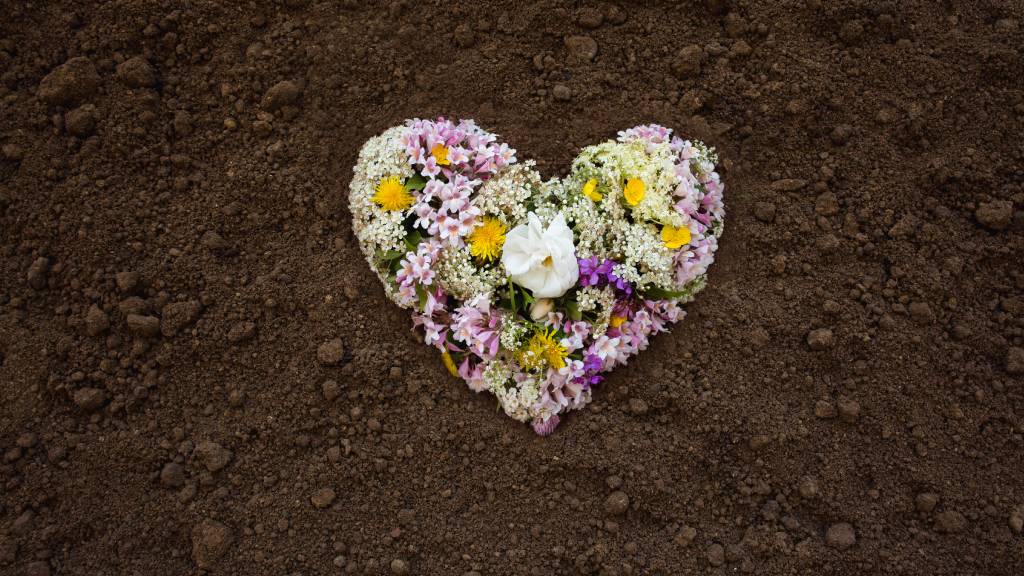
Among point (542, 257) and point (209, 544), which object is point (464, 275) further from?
point (209, 544)

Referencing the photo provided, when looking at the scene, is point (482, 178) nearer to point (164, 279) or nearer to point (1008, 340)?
point (164, 279)

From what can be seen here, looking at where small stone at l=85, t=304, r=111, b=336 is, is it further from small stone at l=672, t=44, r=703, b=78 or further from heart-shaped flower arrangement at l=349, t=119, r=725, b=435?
small stone at l=672, t=44, r=703, b=78

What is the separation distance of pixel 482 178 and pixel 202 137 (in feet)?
4.68

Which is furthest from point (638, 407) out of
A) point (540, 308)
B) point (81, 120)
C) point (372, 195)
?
point (81, 120)

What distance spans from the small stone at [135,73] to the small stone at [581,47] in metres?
2.02

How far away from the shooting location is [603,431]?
3.07 metres

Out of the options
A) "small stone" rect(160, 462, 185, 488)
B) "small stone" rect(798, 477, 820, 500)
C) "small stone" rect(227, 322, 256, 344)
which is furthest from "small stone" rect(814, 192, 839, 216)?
"small stone" rect(160, 462, 185, 488)

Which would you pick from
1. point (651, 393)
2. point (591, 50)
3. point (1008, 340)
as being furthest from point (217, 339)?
point (1008, 340)

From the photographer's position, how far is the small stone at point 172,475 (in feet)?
9.83

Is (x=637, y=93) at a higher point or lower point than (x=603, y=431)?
higher

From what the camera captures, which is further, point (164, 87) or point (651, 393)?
point (164, 87)

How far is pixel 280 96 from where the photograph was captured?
3.36 meters

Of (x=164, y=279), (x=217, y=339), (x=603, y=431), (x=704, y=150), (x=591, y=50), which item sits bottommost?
(x=603, y=431)

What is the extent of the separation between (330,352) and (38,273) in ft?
4.48
